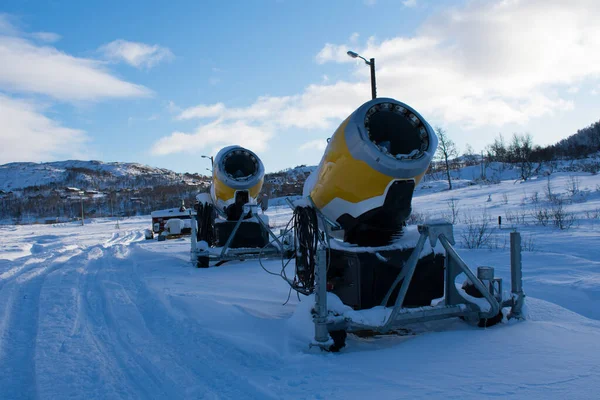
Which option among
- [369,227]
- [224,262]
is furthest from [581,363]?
[224,262]

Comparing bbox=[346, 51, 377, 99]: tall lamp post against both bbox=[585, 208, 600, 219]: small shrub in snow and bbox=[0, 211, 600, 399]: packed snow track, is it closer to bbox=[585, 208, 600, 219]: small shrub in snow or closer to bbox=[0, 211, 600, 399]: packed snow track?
bbox=[0, 211, 600, 399]: packed snow track

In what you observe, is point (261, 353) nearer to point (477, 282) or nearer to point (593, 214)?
point (477, 282)

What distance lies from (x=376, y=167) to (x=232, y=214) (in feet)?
26.1

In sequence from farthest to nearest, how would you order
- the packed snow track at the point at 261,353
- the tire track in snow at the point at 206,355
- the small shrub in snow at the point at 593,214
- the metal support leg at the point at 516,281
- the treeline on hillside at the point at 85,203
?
the treeline on hillside at the point at 85,203
the small shrub in snow at the point at 593,214
the metal support leg at the point at 516,281
the tire track in snow at the point at 206,355
the packed snow track at the point at 261,353

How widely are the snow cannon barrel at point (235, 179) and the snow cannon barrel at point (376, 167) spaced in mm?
6346

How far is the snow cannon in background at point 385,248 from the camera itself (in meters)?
4.51

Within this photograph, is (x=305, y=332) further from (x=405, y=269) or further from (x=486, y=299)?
(x=486, y=299)

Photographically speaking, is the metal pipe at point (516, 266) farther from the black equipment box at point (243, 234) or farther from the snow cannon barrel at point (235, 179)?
the black equipment box at point (243, 234)

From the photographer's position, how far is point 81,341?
16.8ft

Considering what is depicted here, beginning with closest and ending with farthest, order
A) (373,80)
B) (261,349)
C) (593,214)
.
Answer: (261,349) < (373,80) < (593,214)

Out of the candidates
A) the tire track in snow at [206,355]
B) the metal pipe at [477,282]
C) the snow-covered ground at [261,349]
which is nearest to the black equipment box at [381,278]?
the metal pipe at [477,282]

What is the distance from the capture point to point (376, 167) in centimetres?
457

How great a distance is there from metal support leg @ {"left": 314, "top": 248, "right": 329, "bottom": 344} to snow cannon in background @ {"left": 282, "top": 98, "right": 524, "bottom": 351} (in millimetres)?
11

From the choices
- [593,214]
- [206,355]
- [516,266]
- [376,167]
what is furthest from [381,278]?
[593,214]
